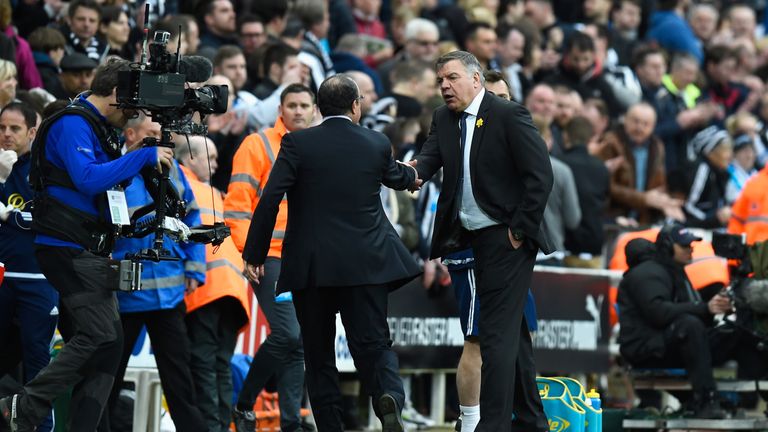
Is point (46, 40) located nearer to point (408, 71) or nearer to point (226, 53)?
point (226, 53)

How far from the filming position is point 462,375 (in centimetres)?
1010

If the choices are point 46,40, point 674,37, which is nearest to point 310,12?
point 46,40

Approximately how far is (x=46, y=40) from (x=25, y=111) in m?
2.86

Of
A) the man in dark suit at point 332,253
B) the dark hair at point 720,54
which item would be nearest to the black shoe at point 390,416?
the man in dark suit at point 332,253

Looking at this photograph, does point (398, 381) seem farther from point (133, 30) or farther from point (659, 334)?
point (133, 30)

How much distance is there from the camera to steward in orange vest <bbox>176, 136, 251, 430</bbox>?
10.9 metres

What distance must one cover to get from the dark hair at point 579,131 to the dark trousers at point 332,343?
6993 mm

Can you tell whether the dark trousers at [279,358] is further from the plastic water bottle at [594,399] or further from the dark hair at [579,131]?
the dark hair at [579,131]

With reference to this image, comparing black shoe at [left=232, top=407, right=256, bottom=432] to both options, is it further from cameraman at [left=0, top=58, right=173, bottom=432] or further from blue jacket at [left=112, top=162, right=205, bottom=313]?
cameraman at [left=0, top=58, right=173, bottom=432]

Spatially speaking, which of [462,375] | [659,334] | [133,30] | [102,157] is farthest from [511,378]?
[133,30]

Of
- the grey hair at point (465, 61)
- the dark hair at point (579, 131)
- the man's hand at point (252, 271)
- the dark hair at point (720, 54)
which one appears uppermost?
the dark hair at point (720, 54)

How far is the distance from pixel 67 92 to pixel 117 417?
2933 millimetres

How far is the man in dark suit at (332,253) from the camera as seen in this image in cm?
962

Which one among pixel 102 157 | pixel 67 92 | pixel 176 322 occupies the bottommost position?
pixel 176 322
